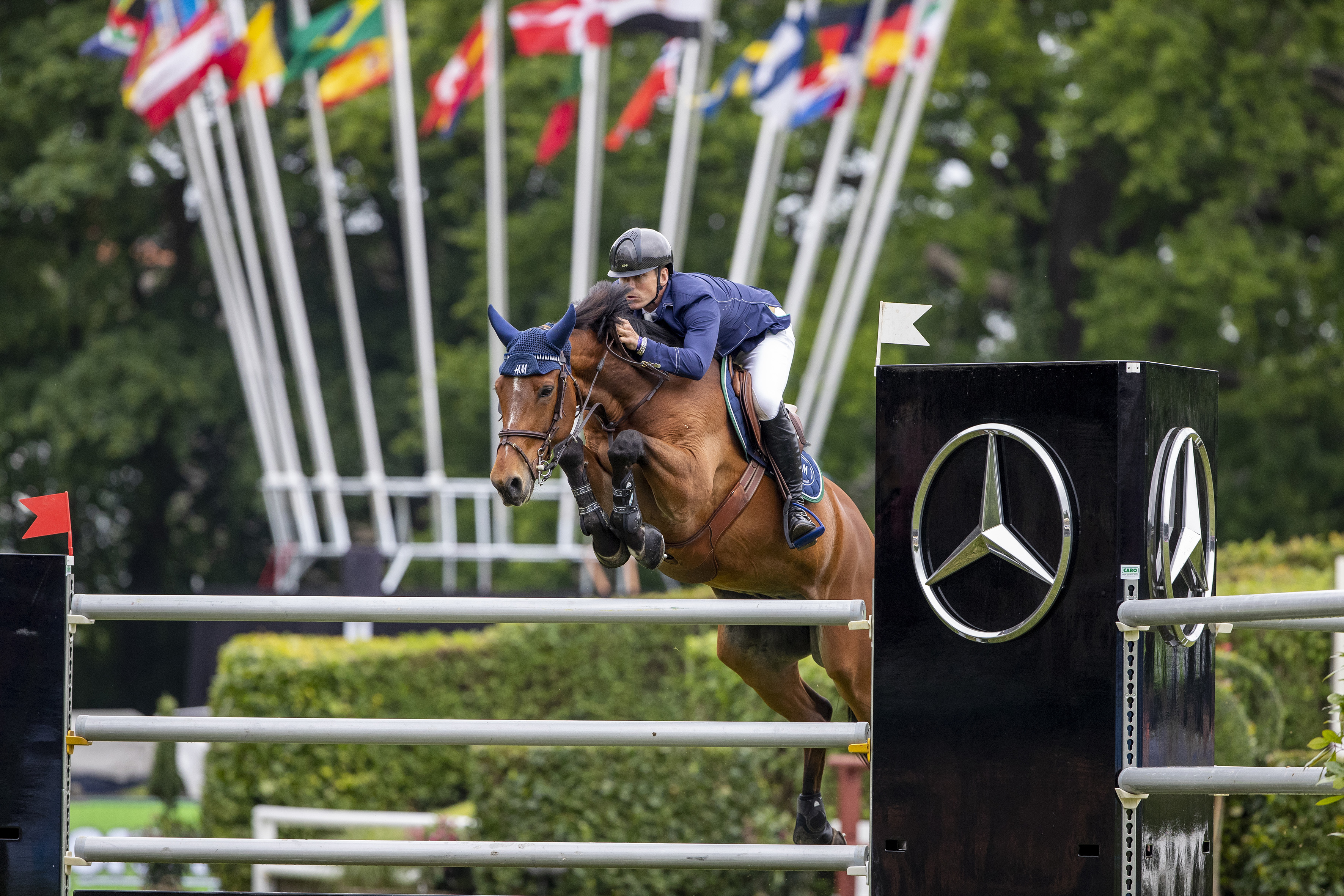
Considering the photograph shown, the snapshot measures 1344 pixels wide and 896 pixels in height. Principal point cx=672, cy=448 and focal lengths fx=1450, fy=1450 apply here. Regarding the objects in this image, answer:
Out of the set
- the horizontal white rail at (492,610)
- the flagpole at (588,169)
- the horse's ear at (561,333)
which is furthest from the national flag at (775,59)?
the horizontal white rail at (492,610)

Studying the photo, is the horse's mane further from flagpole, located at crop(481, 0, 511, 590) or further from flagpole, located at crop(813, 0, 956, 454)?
flagpole, located at crop(813, 0, 956, 454)

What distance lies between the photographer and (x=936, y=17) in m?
16.9

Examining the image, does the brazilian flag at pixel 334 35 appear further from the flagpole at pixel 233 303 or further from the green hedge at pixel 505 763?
the green hedge at pixel 505 763

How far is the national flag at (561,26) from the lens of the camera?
15.5 m

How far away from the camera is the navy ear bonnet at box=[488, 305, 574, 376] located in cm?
482

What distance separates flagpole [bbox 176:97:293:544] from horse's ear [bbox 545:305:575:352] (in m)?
14.6

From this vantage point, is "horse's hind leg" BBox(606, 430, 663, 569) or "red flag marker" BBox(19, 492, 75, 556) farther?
"horse's hind leg" BBox(606, 430, 663, 569)

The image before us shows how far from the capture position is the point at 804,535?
5.16 meters

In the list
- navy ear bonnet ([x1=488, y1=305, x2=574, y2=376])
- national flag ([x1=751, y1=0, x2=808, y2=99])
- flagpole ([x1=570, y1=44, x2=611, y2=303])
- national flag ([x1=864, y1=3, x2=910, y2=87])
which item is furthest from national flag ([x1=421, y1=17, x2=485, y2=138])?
navy ear bonnet ([x1=488, y1=305, x2=574, y2=376])

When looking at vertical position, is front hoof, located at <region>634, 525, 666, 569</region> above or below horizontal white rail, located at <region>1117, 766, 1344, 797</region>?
above

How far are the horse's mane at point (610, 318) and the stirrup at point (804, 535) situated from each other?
Answer: 2.37ft

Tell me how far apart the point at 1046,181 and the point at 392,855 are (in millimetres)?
24356

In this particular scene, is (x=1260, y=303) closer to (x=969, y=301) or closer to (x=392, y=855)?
(x=969, y=301)

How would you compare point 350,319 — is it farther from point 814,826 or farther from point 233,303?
point 814,826
